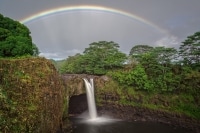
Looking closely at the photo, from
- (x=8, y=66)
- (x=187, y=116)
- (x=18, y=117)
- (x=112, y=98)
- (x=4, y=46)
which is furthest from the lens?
(x=112, y=98)

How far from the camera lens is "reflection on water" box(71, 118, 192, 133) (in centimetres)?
2548

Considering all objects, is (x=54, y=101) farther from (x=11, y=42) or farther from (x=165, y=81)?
(x=165, y=81)

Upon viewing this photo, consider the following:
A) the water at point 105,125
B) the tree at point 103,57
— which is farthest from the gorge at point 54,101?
the tree at point 103,57

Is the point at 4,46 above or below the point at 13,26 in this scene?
below

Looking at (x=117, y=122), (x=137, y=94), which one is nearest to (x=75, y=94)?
(x=117, y=122)

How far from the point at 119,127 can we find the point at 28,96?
15.1 meters

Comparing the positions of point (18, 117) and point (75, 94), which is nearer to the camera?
point (18, 117)

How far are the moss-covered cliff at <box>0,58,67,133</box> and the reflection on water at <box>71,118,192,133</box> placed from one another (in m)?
7.37

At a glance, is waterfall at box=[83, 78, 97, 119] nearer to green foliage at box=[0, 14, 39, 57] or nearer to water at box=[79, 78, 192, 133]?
water at box=[79, 78, 192, 133]

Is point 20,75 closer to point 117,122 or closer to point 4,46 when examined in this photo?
point 4,46

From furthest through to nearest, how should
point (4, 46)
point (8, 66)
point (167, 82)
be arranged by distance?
point (167, 82) < point (4, 46) < point (8, 66)

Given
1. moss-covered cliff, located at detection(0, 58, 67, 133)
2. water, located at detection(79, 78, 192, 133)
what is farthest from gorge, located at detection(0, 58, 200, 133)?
water, located at detection(79, 78, 192, 133)

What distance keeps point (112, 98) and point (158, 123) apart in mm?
8401

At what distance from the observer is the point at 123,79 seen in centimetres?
3322
